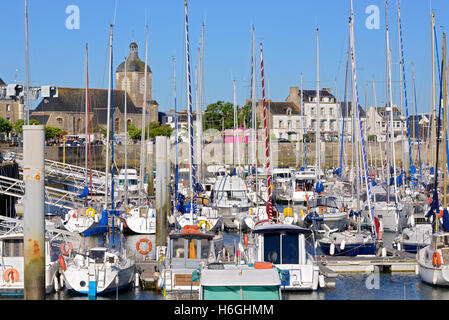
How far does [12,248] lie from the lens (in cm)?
2161

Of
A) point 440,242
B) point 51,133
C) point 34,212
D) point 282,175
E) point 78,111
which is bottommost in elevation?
point 440,242

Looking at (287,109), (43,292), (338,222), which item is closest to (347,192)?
(338,222)

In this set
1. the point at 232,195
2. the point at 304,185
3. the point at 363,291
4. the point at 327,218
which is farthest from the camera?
the point at 304,185

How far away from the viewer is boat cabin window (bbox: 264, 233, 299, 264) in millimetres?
21203

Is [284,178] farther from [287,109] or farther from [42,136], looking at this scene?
[287,109]

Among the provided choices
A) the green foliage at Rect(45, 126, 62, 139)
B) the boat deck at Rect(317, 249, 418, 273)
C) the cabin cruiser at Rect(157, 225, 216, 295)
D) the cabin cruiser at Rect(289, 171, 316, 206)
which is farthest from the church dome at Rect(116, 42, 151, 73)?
the cabin cruiser at Rect(157, 225, 216, 295)

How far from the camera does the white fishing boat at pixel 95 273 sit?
21.3 meters

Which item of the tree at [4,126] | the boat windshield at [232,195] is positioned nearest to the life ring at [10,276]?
the boat windshield at [232,195]

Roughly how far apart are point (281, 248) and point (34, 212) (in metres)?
7.92

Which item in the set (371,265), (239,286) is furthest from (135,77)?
(239,286)

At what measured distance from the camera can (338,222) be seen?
35125mm

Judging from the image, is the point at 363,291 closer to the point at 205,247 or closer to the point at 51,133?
the point at 205,247

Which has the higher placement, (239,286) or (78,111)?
(78,111)

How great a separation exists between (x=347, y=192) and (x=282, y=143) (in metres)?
49.7
